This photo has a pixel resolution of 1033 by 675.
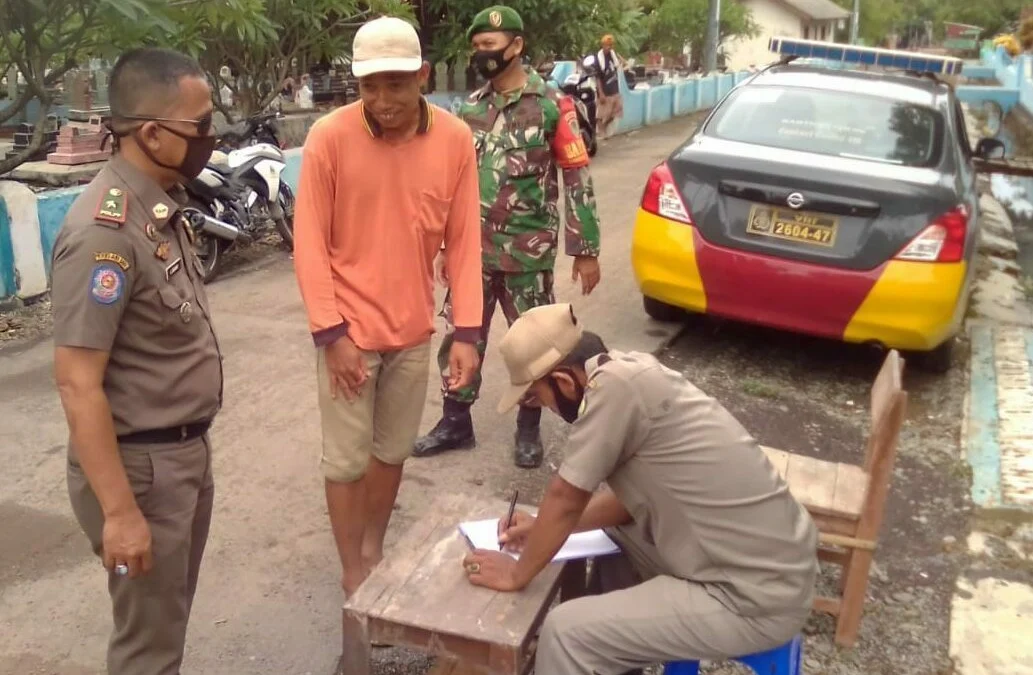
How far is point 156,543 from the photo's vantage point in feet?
7.48

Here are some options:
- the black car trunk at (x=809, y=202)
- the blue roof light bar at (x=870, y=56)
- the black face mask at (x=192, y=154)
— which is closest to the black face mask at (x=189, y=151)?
the black face mask at (x=192, y=154)

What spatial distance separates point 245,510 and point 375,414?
3.43 ft

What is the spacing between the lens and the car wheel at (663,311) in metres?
6.30

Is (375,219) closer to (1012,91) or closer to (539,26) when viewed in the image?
(539,26)

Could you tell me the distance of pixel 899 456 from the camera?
4.80 meters

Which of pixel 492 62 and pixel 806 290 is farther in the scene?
Result: pixel 806 290

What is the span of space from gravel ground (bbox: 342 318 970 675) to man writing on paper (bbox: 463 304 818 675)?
2.54ft

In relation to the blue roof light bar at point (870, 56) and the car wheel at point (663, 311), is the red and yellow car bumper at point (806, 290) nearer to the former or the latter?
Answer: the car wheel at point (663, 311)

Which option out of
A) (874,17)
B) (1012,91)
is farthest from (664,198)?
(874,17)

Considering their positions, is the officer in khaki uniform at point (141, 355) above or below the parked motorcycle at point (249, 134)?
above

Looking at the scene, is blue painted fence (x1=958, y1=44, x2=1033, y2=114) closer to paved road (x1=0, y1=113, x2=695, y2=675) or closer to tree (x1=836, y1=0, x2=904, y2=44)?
paved road (x1=0, y1=113, x2=695, y2=675)

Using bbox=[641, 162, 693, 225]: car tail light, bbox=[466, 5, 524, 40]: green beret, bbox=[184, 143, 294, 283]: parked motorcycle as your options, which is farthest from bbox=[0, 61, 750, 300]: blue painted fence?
bbox=[641, 162, 693, 225]: car tail light

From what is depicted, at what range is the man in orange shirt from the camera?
293cm

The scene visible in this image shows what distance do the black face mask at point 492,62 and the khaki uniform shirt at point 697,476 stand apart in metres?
1.99
